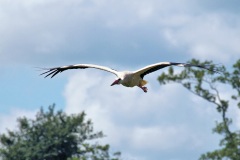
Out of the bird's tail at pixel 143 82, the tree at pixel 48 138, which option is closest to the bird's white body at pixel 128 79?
the bird's tail at pixel 143 82

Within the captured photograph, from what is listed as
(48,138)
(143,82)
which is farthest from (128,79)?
(48,138)

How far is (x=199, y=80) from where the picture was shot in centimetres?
5591

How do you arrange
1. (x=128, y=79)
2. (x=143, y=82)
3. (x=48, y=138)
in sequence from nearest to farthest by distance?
(x=128, y=79), (x=143, y=82), (x=48, y=138)

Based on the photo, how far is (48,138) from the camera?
247 ft

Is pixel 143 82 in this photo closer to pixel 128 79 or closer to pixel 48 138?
pixel 128 79

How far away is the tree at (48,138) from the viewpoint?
73.7 meters

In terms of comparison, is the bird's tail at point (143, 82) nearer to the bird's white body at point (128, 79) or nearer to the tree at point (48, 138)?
the bird's white body at point (128, 79)

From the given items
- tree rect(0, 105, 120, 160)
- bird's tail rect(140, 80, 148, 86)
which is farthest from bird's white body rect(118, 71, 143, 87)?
tree rect(0, 105, 120, 160)

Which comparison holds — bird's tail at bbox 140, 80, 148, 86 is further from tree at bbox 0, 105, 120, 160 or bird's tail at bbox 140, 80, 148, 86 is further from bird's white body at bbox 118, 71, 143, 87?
tree at bbox 0, 105, 120, 160

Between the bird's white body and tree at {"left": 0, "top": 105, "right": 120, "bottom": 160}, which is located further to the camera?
tree at {"left": 0, "top": 105, "right": 120, "bottom": 160}

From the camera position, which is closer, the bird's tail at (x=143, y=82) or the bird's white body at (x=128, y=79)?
the bird's white body at (x=128, y=79)

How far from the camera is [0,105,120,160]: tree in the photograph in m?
73.7

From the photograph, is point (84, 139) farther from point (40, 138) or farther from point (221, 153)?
point (221, 153)

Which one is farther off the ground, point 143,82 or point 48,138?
point 48,138
